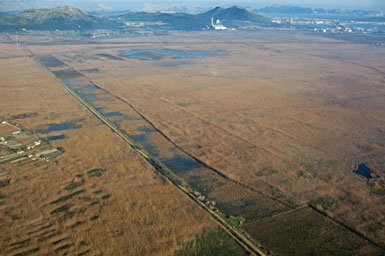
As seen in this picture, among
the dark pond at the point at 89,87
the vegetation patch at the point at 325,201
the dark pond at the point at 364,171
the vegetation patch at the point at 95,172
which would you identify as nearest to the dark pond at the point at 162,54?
the dark pond at the point at 89,87

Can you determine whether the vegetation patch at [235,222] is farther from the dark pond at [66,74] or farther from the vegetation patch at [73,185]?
the dark pond at [66,74]

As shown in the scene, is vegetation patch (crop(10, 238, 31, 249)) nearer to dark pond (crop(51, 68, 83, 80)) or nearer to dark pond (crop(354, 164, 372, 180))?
dark pond (crop(354, 164, 372, 180))

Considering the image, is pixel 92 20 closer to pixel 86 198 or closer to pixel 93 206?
pixel 86 198

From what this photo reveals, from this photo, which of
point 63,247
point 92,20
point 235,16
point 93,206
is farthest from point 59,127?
point 235,16

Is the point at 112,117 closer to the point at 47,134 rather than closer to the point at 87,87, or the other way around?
the point at 47,134

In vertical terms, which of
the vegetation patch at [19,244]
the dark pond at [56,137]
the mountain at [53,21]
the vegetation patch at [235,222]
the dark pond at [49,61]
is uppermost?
the mountain at [53,21]

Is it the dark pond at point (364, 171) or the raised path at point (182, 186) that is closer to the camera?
the raised path at point (182, 186)

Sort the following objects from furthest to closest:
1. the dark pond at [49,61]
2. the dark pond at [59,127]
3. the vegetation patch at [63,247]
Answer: the dark pond at [49,61] → the dark pond at [59,127] → the vegetation patch at [63,247]
